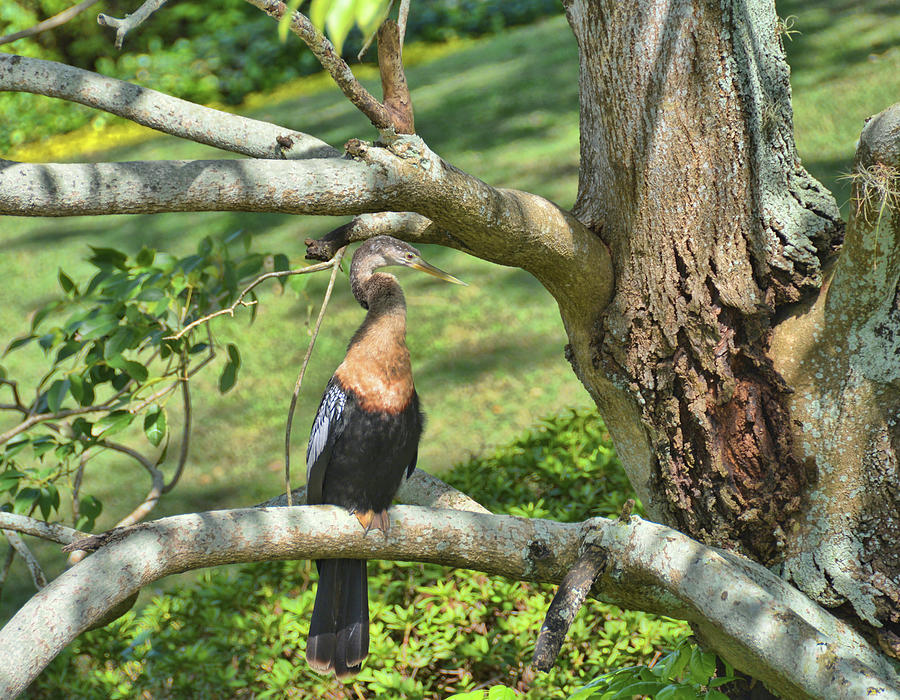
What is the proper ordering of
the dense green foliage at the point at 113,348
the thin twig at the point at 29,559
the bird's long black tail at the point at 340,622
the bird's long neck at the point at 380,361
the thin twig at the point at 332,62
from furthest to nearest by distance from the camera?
the dense green foliage at the point at 113,348
the bird's long neck at the point at 380,361
the bird's long black tail at the point at 340,622
the thin twig at the point at 29,559
the thin twig at the point at 332,62

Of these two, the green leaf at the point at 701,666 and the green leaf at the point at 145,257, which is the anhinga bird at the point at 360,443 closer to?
the green leaf at the point at 145,257

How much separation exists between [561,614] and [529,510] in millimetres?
2029

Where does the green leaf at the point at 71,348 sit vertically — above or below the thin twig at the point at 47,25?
below

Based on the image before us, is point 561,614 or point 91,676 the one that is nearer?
point 561,614

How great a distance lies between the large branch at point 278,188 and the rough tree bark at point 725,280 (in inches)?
1.2

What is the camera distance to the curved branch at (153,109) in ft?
7.12

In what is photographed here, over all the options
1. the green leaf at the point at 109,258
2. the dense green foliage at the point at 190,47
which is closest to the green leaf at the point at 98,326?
the green leaf at the point at 109,258

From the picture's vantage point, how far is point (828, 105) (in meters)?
7.82

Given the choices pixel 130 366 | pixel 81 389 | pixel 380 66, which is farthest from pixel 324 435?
pixel 380 66

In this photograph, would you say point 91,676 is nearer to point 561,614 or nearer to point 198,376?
point 561,614

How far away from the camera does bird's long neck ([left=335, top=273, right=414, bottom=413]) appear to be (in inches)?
117

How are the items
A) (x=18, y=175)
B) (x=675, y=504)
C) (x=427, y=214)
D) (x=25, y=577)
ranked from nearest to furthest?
(x=18, y=175)
(x=427, y=214)
(x=675, y=504)
(x=25, y=577)

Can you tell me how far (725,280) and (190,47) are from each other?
9.95 metres

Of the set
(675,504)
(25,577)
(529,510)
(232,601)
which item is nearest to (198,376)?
(25,577)
